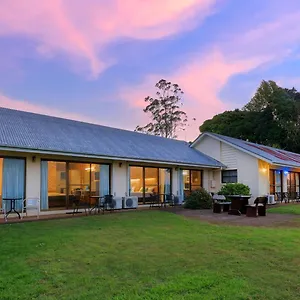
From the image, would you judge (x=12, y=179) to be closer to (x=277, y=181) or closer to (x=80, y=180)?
(x=80, y=180)

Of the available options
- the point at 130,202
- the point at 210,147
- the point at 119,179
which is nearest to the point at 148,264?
the point at 130,202

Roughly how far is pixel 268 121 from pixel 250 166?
25.0 meters

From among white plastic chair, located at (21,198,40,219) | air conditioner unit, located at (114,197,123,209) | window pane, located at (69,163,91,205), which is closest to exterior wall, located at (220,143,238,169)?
air conditioner unit, located at (114,197,123,209)

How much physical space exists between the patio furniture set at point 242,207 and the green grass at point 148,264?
13.7ft

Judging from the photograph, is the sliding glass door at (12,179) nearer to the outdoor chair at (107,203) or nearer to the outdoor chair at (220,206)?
the outdoor chair at (107,203)

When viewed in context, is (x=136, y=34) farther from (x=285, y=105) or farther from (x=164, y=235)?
(x=285, y=105)

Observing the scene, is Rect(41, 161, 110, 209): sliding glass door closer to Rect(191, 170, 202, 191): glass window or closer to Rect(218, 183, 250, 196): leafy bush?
Rect(191, 170, 202, 191): glass window

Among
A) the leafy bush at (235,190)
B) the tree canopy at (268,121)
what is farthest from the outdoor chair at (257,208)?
the tree canopy at (268,121)

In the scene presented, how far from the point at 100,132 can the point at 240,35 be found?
8.59 metres

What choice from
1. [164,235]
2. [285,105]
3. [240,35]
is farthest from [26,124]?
[285,105]

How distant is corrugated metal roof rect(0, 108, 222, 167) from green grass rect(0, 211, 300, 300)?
474 centimetres

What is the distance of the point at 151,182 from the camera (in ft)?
57.8

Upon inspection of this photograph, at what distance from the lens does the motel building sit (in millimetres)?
12492

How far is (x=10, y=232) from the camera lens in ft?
27.7
